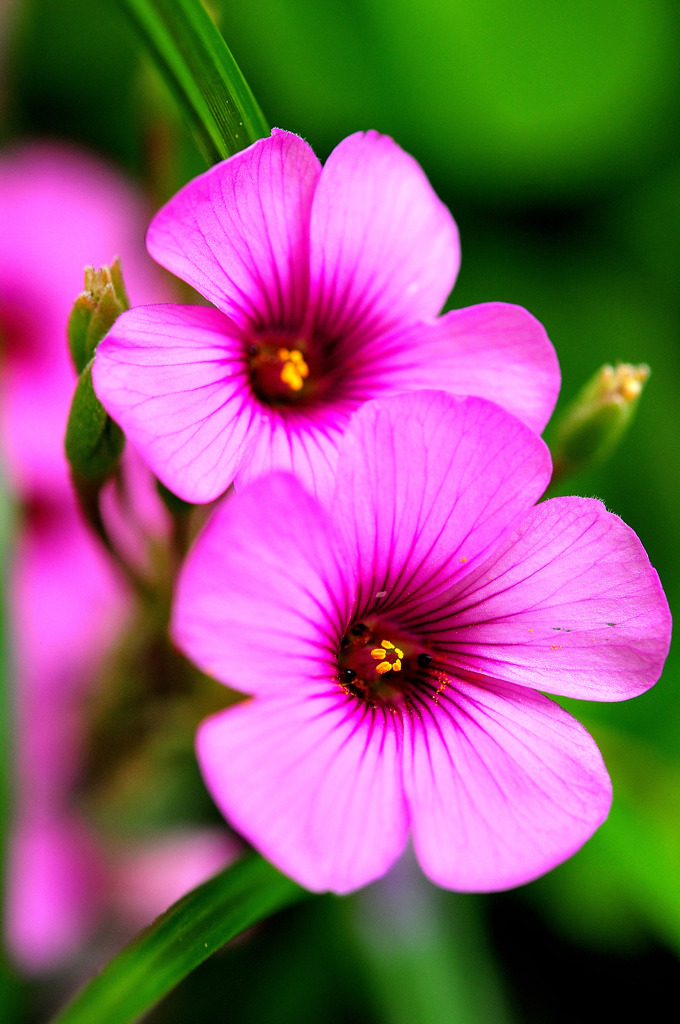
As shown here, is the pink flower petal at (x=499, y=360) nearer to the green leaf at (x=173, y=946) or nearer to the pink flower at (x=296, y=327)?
the pink flower at (x=296, y=327)

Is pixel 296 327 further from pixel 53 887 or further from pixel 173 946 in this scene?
pixel 53 887

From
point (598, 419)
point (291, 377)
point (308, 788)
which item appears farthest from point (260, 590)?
point (598, 419)

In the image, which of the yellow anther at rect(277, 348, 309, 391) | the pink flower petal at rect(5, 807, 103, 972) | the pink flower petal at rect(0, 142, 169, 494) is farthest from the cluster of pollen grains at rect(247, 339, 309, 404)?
the pink flower petal at rect(5, 807, 103, 972)

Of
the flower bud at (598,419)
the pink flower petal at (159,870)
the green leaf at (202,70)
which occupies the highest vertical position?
the green leaf at (202,70)

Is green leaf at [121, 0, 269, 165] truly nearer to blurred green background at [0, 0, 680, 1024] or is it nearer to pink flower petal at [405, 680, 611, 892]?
pink flower petal at [405, 680, 611, 892]

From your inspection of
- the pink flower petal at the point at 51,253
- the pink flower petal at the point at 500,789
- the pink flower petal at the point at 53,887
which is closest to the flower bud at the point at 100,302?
the pink flower petal at the point at 500,789

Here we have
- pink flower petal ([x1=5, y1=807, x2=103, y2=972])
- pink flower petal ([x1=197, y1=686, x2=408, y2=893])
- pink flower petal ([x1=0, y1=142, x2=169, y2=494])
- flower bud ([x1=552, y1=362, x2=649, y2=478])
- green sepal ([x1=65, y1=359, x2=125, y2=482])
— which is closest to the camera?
pink flower petal ([x1=197, y1=686, x2=408, y2=893])
